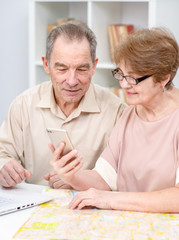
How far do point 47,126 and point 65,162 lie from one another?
65 cm

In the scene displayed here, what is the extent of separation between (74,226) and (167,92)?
701 millimetres

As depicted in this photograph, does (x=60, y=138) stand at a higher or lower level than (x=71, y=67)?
lower

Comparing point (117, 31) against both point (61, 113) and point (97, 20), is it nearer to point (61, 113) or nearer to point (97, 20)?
point (97, 20)

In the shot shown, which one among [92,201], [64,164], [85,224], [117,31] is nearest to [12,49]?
[117,31]

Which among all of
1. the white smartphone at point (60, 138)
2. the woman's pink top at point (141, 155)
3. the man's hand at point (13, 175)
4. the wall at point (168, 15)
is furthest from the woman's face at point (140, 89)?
the wall at point (168, 15)

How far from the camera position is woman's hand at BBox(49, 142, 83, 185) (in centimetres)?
160

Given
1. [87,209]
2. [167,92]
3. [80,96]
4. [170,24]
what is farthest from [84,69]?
[170,24]

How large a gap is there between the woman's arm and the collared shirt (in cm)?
62

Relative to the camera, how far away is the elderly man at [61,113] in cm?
210

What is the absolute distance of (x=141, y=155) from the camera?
5.96ft

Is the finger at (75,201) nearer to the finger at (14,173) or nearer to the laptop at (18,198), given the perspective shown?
the laptop at (18,198)

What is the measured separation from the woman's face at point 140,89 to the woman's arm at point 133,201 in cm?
37

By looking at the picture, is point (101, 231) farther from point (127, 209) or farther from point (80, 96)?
point (80, 96)

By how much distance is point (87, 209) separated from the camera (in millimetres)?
1600
